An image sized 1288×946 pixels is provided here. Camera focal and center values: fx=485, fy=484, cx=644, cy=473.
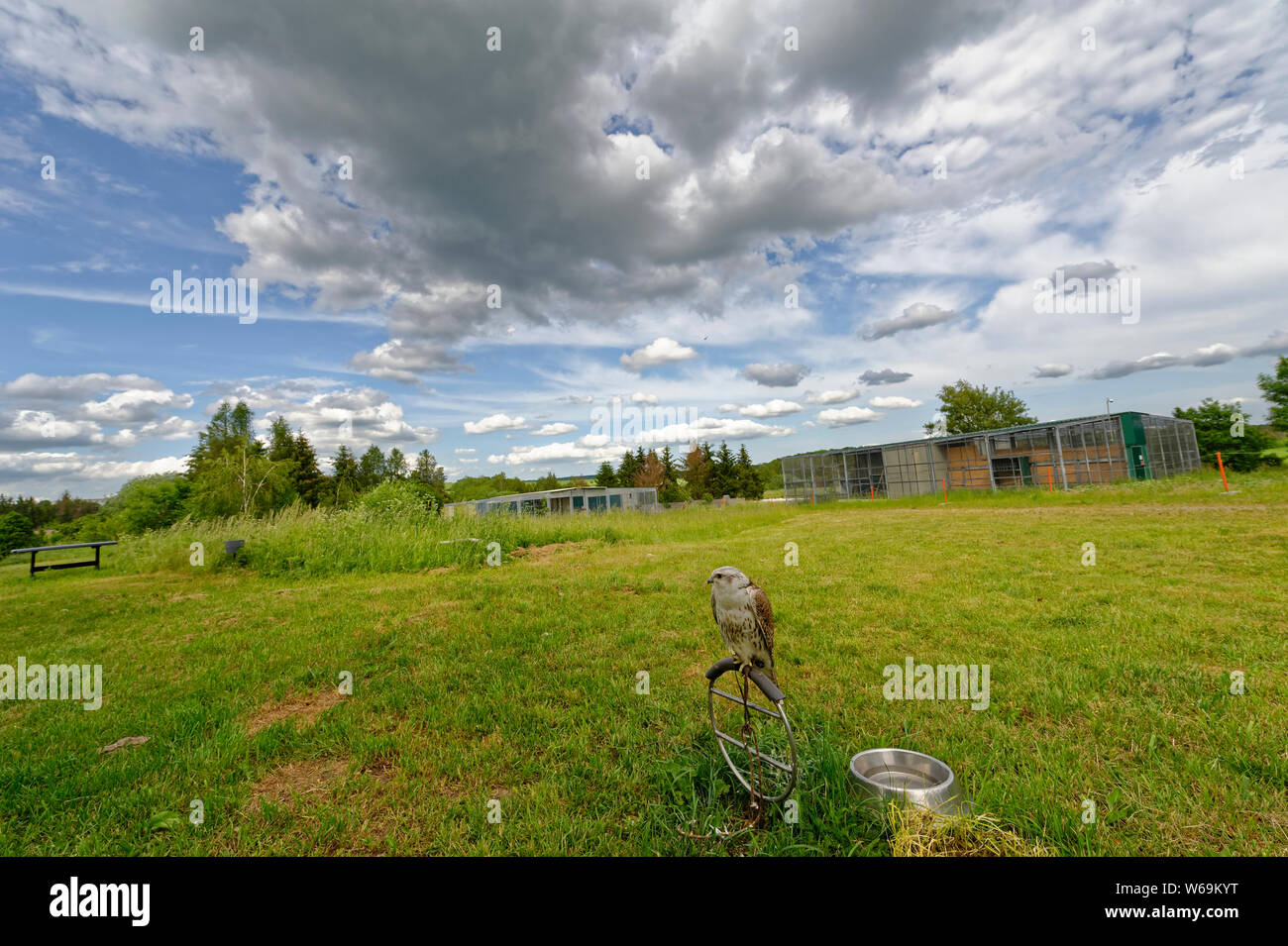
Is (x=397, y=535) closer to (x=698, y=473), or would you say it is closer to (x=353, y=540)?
(x=353, y=540)

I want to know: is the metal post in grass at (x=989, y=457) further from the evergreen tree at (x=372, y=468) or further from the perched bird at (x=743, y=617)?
the evergreen tree at (x=372, y=468)

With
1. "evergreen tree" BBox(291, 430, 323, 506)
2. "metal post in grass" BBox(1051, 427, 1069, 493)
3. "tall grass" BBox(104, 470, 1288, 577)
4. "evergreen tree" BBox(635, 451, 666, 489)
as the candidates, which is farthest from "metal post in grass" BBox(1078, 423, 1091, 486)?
"evergreen tree" BBox(291, 430, 323, 506)

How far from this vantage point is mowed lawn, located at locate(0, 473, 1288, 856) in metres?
2.23

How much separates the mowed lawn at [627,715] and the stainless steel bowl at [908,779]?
0.12m

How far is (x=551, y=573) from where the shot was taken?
8.94m

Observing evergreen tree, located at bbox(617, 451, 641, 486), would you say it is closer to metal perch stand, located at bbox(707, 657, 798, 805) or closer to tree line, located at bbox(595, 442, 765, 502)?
tree line, located at bbox(595, 442, 765, 502)

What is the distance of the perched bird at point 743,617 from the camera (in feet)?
7.00

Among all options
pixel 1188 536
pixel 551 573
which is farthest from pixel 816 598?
pixel 1188 536

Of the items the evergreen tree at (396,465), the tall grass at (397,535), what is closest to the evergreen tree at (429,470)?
the evergreen tree at (396,465)

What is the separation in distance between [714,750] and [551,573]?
21.5 ft

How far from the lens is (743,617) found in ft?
7.11

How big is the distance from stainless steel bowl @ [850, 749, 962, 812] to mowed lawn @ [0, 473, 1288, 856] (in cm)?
12
